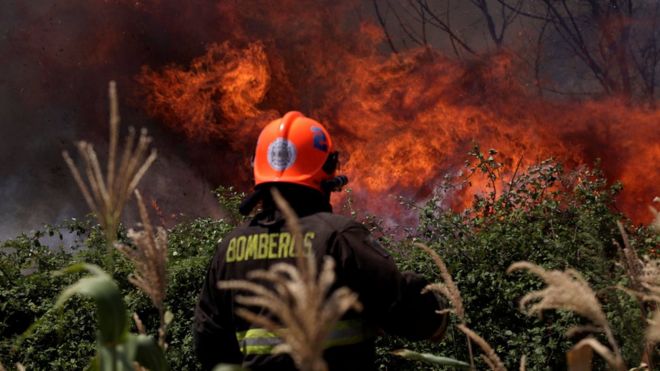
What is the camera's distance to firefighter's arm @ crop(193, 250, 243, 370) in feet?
11.4

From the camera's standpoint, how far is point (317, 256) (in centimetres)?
315

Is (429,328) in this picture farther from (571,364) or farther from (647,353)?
(647,353)

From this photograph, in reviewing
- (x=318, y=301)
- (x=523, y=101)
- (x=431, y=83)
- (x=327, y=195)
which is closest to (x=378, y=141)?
(x=431, y=83)

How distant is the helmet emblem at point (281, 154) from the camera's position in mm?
3471

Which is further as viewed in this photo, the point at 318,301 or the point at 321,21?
the point at 321,21

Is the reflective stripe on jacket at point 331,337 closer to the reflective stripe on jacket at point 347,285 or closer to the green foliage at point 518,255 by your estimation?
the reflective stripe on jacket at point 347,285

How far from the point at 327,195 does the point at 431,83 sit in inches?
343

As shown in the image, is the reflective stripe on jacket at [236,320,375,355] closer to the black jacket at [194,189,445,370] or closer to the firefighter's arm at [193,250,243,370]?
the black jacket at [194,189,445,370]

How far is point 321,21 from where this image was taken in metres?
12.8

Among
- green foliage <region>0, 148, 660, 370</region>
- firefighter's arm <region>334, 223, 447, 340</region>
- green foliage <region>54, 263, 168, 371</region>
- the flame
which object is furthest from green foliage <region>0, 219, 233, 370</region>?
the flame

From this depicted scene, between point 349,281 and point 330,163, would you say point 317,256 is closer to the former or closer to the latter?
point 349,281

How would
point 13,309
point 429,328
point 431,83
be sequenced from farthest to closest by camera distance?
point 431,83 < point 13,309 < point 429,328

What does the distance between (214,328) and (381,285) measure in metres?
0.68

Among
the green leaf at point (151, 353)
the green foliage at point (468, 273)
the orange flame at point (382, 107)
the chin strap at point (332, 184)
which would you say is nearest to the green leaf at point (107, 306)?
the green leaf at point (151, 353)
